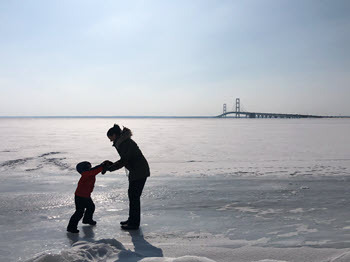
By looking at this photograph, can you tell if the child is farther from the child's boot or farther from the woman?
the woman

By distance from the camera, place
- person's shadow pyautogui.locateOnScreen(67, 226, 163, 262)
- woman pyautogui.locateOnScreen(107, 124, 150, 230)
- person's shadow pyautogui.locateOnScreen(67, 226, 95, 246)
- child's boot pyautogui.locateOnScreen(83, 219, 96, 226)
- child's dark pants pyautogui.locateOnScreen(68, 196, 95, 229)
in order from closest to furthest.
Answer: person's shadow pyautogui.locateOnScreen(67, 226, 163, 262) < person's shadow pyautogui.locateOnScreen(67, 226, 95, 246) < child's dark pants pyautogui.locateOnScreen(68, 196, 95, 229) < woman pyautogui.locateOnScreen(107, 124, 150, 230) < child's boot pyautogui.locateOnScreen(83, 219, 96, 226)

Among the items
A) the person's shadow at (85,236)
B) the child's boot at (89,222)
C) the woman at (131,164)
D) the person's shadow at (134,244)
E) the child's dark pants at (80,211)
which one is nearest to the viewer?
the person's shadow at (134,244)

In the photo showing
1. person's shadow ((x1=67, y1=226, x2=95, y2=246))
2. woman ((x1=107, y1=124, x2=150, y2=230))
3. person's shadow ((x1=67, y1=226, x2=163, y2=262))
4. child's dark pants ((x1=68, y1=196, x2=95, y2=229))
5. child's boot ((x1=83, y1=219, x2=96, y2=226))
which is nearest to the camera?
person's shadow ((x1=67, y1=226, x2=163, y2=262))

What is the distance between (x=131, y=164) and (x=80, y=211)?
0.91 metres

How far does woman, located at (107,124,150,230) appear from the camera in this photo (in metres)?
4.23

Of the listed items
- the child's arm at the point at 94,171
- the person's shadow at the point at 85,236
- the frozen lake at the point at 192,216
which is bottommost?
the person's shadow at the point at 85,236

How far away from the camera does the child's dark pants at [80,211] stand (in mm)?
4133

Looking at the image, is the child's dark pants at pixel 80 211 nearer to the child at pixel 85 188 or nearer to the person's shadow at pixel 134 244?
the child at pixel 85 188

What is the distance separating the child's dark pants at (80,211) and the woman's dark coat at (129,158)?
60 cm

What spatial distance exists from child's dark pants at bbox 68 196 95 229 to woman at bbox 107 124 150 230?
1.58ft

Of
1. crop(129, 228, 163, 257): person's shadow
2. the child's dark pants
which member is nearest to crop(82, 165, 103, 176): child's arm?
the child's dark pants

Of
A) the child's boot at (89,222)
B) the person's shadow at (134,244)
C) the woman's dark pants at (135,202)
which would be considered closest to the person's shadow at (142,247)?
the person's shadow at (134,244)

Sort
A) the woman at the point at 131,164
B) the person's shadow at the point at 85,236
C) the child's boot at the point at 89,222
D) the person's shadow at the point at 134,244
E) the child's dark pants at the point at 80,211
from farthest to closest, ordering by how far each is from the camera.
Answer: the child's boot at the point at 89,222 → the woman at the point at 131,164 → the child's dark pants at the point at 80,211 → the person's shadow at the point at 85,236 → the person's shadow at the point at 134,244

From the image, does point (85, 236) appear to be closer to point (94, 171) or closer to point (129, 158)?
point (94, 171)
